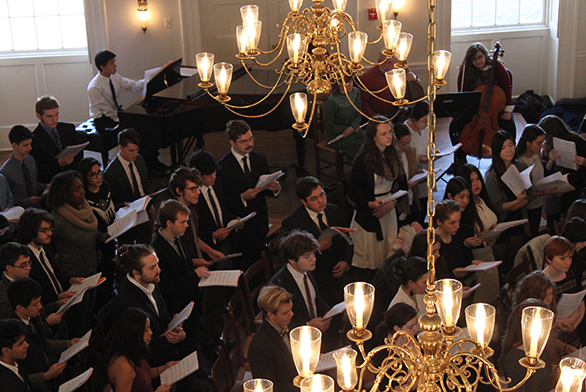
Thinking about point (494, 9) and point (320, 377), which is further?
point (494, 9)

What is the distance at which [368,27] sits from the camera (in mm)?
10734

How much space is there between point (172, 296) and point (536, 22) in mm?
8913

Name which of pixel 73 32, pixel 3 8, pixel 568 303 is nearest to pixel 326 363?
pixel 568 303

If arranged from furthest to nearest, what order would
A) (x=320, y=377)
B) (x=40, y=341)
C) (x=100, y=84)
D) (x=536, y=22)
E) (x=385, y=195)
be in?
(x=536, y=22) < (x=100, y=84) < (x=385, y=195) < (x=40, y=341) < (x=320, y=377)

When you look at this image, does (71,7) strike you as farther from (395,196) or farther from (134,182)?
(395,196)

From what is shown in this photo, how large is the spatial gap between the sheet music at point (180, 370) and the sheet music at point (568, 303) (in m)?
2.25

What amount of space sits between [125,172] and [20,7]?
5853 millimetres

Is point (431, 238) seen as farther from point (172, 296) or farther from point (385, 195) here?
point (385, 195)

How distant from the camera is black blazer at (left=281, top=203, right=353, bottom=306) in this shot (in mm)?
5320

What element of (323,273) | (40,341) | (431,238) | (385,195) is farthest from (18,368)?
(385,195)

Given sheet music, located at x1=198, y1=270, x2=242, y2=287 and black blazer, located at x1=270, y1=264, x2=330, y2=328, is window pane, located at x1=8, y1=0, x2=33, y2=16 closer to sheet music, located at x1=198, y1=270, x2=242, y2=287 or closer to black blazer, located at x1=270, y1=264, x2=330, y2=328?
sheet music, located at x1=198, y1=270, x2=242, y2=287

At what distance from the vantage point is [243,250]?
20.2ft

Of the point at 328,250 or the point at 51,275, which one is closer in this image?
the point at 51,275

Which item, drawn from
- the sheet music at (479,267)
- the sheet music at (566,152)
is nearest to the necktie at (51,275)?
the sheet music at (479,267)
